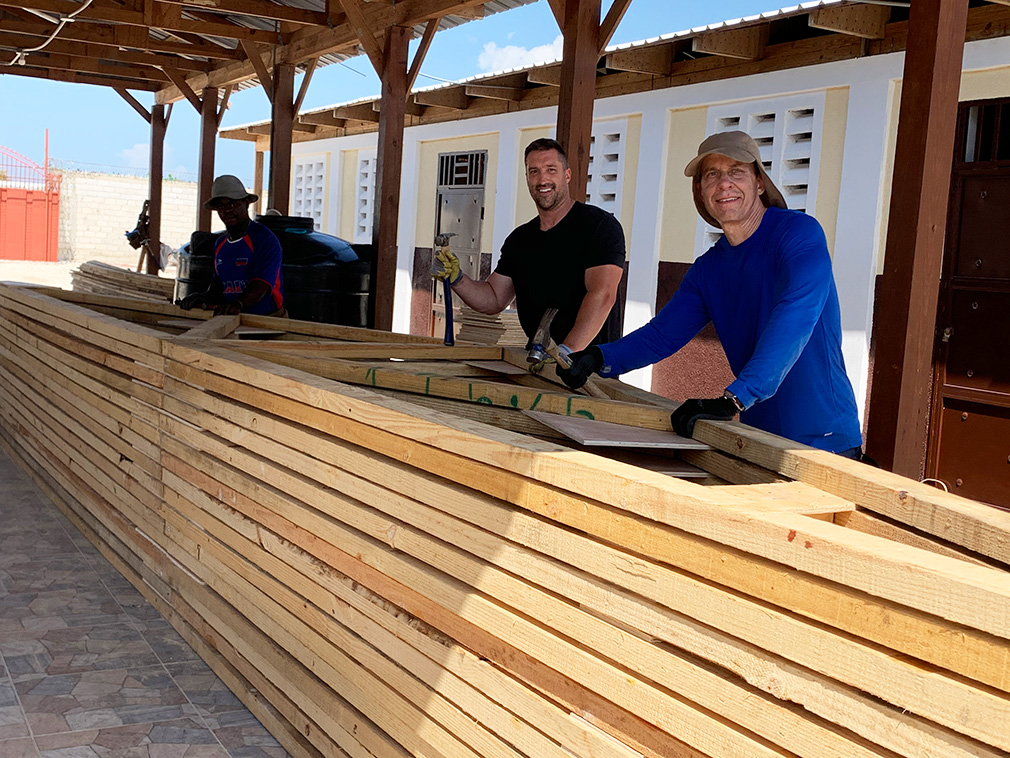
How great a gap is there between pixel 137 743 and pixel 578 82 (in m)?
4.63

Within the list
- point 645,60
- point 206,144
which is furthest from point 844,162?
point 206,144

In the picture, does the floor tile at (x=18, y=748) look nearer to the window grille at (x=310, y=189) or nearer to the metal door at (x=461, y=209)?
the metal door at (x=461, y=209)

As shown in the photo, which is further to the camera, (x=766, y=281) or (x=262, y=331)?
(x=262, y=331)

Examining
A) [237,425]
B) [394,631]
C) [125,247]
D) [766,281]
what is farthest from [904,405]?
[125,247]

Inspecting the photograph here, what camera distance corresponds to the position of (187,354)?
4371 mm

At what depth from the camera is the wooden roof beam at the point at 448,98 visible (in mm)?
13344

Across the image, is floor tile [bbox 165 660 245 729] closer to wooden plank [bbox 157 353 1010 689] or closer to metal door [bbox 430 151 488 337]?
wooden plank [bbox 157 353 1010 689]

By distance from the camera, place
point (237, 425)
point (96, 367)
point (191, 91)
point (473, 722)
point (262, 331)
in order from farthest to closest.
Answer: point (191, 91) → point (262, 331) → point (96, 367) → point (237, 425) → point (473, 722)

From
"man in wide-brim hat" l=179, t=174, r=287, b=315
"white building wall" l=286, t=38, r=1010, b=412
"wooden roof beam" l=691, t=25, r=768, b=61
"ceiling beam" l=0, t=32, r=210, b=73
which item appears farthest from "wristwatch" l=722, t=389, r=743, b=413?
"ceiling beam" l=0, t=32, r=210, b=73

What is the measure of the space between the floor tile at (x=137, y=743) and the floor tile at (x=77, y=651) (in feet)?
1.89

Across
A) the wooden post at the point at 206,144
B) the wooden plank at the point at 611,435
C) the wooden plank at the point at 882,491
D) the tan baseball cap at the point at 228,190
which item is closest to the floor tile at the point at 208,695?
the wooden plank at the point at 611,435

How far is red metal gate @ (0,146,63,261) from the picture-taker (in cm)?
3406

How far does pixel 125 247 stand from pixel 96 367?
3020 centimetres

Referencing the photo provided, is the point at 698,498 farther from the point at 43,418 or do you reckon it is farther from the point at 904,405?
the point at 43,418
